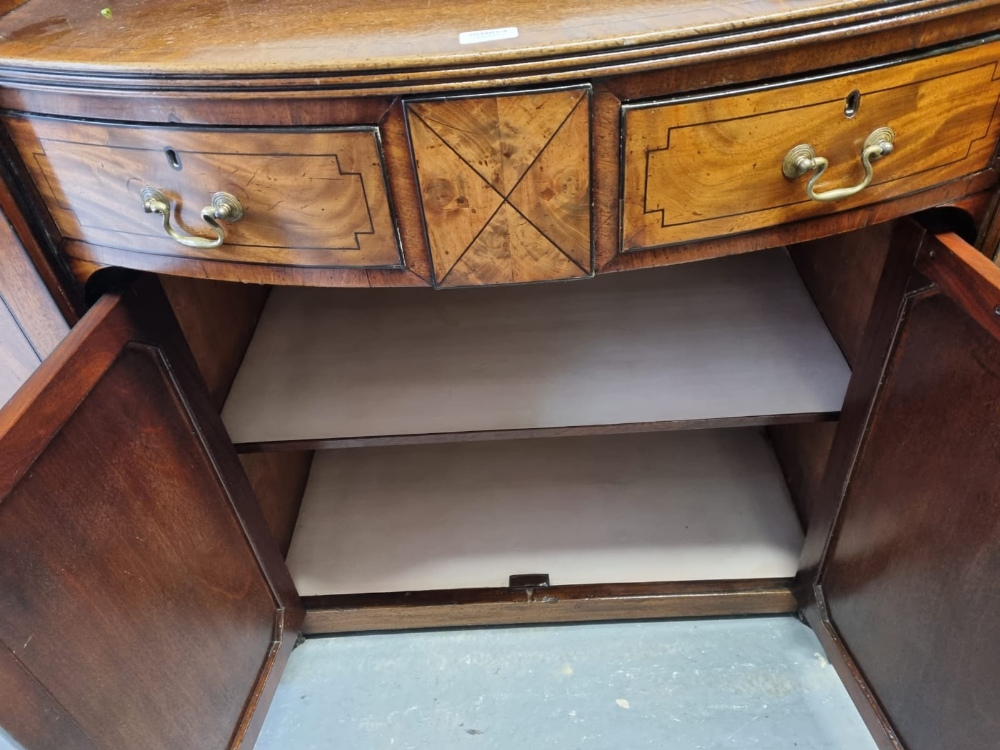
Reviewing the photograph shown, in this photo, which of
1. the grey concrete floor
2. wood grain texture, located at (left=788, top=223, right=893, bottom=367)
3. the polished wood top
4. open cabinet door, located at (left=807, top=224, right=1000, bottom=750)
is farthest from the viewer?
the grey concrete floor

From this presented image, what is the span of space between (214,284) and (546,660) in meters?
0.60

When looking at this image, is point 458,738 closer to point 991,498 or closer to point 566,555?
point 566,555

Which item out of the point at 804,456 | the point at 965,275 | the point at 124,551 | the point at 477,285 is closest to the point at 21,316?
the point at 124,551

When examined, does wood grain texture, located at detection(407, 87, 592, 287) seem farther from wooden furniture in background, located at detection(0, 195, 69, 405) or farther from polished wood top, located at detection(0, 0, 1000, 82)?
wooden furniture in background, located at detection(0, 195, 69, 405)

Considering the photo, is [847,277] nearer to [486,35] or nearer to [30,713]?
[486,35]

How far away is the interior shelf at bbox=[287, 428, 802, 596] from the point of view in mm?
905

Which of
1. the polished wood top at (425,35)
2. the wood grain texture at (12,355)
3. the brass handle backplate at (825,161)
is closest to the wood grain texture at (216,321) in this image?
the wood grain texture at (12,355)

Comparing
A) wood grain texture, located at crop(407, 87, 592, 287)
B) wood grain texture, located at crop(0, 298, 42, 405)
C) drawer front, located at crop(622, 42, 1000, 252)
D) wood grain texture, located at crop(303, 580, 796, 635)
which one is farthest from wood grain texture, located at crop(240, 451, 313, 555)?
drawer front, located at crop(622, 42, 1000, 252)

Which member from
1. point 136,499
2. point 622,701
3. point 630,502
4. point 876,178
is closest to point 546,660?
point 622,701

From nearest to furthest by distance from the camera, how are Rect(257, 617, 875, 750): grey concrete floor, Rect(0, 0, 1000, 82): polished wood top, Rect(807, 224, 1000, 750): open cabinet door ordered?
1. Rect(0, 0, 1000, 82): polished wood top
2. Rect(807, 224, 1000, 750): open cabinet door
3. Rect(257, 617, 875, 750): grey concrete floor

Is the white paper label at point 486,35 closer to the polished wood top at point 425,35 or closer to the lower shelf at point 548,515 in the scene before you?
the polished wood top at point 425,35

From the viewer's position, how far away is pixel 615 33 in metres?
0.44

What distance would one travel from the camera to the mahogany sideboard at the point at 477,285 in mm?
463

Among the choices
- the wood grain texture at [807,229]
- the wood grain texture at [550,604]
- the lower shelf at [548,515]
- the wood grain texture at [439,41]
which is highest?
the wood grain texture at [439,41]
